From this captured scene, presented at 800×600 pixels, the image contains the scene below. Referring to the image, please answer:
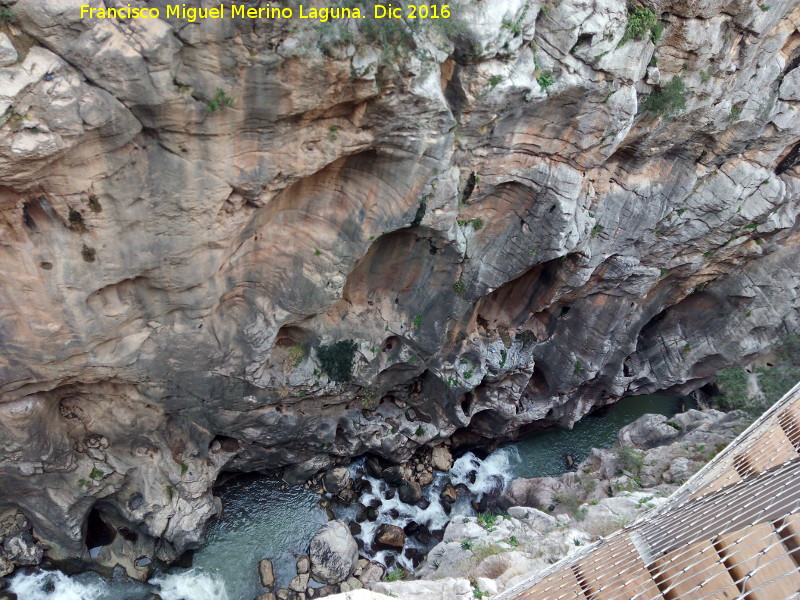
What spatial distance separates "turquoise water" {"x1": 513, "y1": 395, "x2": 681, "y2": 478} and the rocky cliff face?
42.4 inches

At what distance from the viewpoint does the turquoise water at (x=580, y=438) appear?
673 inches

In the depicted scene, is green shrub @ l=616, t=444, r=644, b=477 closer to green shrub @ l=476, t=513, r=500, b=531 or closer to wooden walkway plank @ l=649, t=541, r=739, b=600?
green shrub @ l=476, t=513, r=500, b=531

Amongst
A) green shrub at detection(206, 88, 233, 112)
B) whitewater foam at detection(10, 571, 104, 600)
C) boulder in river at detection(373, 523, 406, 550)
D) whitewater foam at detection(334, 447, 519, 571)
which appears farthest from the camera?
whitewater foam at detection(334, 447, 519, 571)

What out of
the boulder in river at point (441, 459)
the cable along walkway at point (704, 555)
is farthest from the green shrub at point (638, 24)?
the boulder in river at point (441, 459)

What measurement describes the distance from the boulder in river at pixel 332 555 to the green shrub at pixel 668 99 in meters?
13.2

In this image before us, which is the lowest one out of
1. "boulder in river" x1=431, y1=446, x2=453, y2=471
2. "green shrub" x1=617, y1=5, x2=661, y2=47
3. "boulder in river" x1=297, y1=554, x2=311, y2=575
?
"boulder in river" x1=297, y1=554, x2=311, y2=575

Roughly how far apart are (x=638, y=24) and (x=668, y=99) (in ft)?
7.01

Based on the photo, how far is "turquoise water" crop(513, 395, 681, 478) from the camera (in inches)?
673

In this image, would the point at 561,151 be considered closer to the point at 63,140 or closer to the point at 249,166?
the point at 249,166

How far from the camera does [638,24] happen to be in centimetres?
1003

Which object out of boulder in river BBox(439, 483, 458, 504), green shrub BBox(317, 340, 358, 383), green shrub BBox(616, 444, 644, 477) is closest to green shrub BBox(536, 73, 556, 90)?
green shrub BBox(317, 340, 358, 383)

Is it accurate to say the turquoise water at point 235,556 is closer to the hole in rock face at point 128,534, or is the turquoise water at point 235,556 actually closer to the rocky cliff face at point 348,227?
the rocky cliff face at point 348,227

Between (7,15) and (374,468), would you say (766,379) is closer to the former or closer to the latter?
(374,468)

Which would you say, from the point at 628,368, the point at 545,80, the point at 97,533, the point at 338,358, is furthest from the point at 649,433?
the point at 97,533
